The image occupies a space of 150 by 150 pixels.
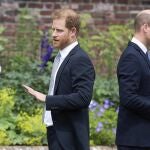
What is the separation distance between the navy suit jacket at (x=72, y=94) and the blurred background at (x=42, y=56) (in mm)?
1636

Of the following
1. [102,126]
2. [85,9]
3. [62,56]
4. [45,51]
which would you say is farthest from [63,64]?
[85,9]

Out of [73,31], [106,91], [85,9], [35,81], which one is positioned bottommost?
[106,91]

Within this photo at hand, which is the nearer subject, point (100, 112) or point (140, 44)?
point (140, 44)

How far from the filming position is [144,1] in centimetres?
962

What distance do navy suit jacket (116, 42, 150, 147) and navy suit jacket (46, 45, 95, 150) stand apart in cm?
25

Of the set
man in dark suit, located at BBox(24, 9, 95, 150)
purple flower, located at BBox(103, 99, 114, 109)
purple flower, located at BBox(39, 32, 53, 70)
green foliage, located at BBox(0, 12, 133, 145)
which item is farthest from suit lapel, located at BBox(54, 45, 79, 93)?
purple flower, located at BBox(39, 32, 53, 70)

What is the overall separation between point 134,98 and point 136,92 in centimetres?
6

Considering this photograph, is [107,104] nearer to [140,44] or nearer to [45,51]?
[45,51]

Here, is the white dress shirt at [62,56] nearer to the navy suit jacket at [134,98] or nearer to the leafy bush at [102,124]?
the navy suit jacket at [134,98]

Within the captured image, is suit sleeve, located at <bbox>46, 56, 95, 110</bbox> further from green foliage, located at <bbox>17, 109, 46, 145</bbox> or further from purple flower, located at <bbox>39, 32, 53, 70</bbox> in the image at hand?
purple flower, located at <bbox>39, 32, 53, 70</bbox>

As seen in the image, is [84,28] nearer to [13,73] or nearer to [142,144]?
[13,73]

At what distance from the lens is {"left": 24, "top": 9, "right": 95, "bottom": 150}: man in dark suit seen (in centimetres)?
498

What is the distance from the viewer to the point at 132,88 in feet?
16.2

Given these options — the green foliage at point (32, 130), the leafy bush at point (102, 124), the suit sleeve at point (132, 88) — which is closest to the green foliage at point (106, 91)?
the leafy bush at point (102, 124)
